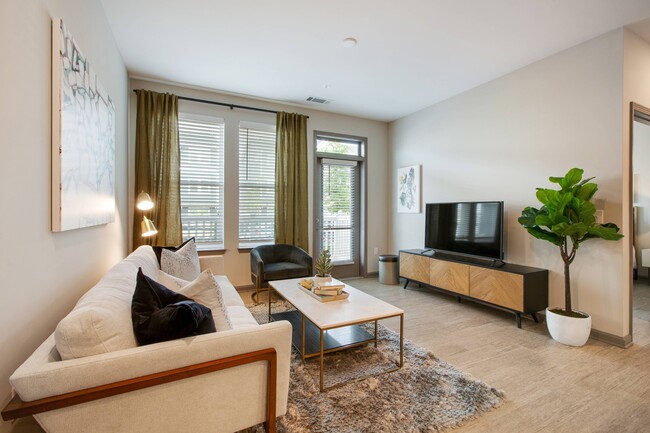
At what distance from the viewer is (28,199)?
1.29m

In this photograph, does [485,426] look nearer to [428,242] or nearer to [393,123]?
[428,242]

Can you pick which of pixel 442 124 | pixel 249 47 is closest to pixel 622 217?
pixel 442 124

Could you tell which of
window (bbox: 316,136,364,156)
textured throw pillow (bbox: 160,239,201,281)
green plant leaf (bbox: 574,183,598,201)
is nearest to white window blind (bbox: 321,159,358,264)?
window (bbox: 316,136,364,156)

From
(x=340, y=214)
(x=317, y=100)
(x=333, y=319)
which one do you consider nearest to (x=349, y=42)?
(x=317, y=100)

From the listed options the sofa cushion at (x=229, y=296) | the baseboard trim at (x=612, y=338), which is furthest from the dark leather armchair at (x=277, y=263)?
the baseboard trim at (x=612, y=338)

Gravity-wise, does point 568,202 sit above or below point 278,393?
above

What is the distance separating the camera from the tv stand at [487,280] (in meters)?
3.15

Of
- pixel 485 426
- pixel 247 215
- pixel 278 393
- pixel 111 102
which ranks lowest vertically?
pixel 485 426

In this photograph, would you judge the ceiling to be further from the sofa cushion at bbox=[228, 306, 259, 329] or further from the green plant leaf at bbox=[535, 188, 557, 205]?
the sofa cushion at bbox=[228, 306, 259, 329]

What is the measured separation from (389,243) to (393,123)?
2290mm

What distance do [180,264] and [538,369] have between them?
3127 mm

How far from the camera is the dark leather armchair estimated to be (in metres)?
3.82

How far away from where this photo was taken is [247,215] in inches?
182

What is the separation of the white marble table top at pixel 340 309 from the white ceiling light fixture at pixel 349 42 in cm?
246
